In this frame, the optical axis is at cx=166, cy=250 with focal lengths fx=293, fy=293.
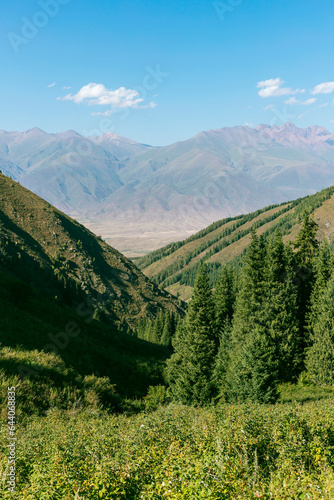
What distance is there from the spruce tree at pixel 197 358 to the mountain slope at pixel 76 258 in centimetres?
5306

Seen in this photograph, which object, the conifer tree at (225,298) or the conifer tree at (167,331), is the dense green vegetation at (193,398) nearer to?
the conifer tree at (225,298)

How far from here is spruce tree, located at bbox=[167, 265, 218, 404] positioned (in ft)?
99.1

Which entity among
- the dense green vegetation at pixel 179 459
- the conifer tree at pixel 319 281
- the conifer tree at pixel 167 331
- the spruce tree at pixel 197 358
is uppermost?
the conifer tree at pixel 319 281

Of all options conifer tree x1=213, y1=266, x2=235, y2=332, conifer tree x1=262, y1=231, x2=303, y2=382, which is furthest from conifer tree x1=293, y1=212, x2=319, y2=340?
conifer tree x1=213, y1=266, x2=235, y2=332

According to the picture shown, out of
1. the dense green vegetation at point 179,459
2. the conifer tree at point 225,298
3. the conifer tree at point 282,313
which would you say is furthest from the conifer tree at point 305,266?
the dense green vegetation at point 179,459

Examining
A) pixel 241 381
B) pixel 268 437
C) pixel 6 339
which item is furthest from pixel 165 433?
pixel 241 381

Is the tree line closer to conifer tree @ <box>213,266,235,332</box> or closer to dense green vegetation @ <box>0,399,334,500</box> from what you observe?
conifer tree @ <box>213,266,235,332</box>

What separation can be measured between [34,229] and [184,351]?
9102cm

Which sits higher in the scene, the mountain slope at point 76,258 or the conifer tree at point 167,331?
the mountain slope at point 76,258

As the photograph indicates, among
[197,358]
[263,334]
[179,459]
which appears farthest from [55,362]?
[263,334]

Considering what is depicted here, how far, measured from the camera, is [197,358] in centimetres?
3278

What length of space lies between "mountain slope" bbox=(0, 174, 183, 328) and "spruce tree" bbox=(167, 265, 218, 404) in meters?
53.1

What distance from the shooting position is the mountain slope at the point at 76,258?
302ft

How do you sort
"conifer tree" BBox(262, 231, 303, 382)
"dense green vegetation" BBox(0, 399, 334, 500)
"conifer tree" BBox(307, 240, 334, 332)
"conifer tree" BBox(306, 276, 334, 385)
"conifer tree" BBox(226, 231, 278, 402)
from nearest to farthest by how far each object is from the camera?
1. "dense green vegetation" BBox(0, 399, 334, 500)
2. "conifer tree" BBox(226, 231, 278, 402)
3. "conifer tree" BBox(306, 276, 334, 385)
4. "conifer tree" BBox(262, 231, 303, 382)
5. "conifer tree" BBox(307, 240, 334, 332)
